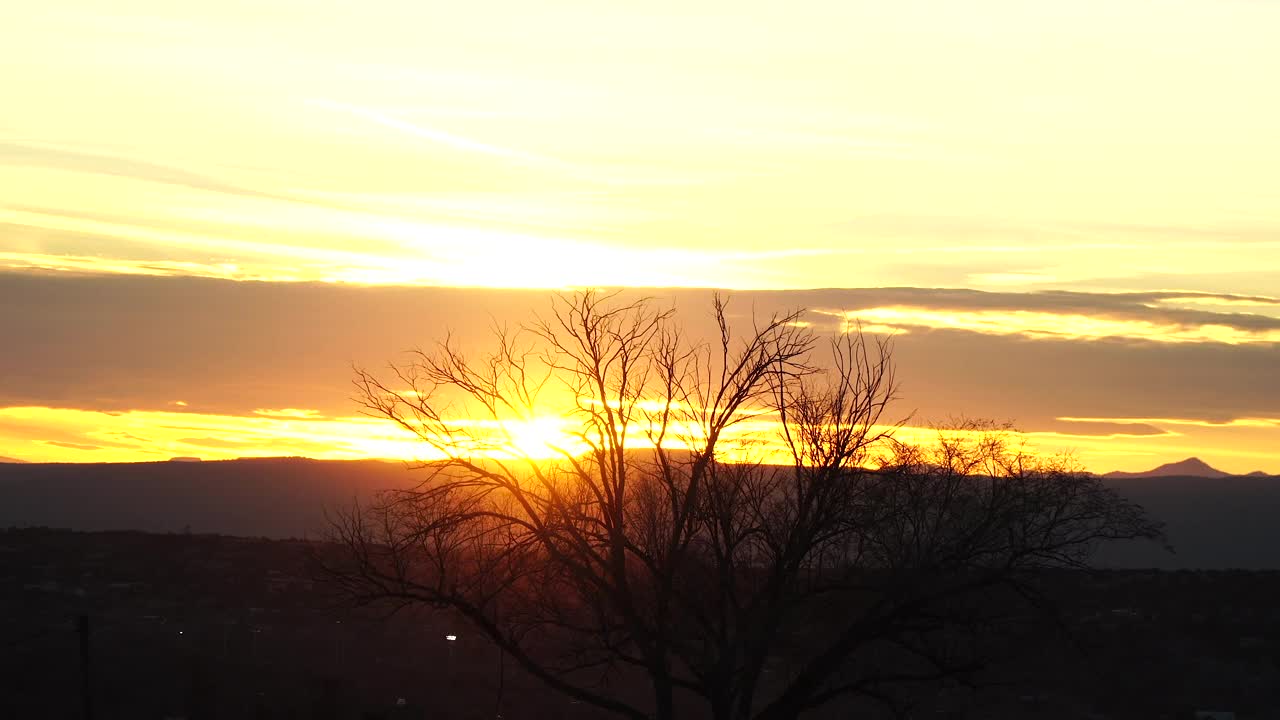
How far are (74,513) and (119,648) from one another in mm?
152414

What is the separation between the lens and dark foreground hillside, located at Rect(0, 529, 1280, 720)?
123ft

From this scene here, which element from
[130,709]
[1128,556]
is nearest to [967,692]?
[130,709]

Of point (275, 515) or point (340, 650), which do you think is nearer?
point (340, 650)

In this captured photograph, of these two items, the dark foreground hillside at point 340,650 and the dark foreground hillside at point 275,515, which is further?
the dark foreground hillside at point 275,515

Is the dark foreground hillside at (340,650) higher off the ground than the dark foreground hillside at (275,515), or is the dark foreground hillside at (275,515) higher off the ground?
the dark foreground hillside at (340,650)

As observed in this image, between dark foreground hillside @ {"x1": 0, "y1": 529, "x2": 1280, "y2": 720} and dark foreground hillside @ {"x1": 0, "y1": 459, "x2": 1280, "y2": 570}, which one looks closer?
dark foreground hillside @ {"x1": 0, "y1": 529, "x2": 1280, "y2": 720}

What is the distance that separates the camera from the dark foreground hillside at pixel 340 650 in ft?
123

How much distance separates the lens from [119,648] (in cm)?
4056

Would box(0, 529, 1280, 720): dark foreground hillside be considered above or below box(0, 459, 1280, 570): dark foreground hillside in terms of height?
above

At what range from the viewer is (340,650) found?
Answer: 1850 inches

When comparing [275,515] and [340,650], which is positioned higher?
[340,650]

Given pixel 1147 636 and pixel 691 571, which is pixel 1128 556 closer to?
A: pixel 1147 636

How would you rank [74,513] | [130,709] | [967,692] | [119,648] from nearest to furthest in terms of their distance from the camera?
[130,709]
[119,648]
[967,692]
[74,513]

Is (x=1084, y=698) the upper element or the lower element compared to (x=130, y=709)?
lower
